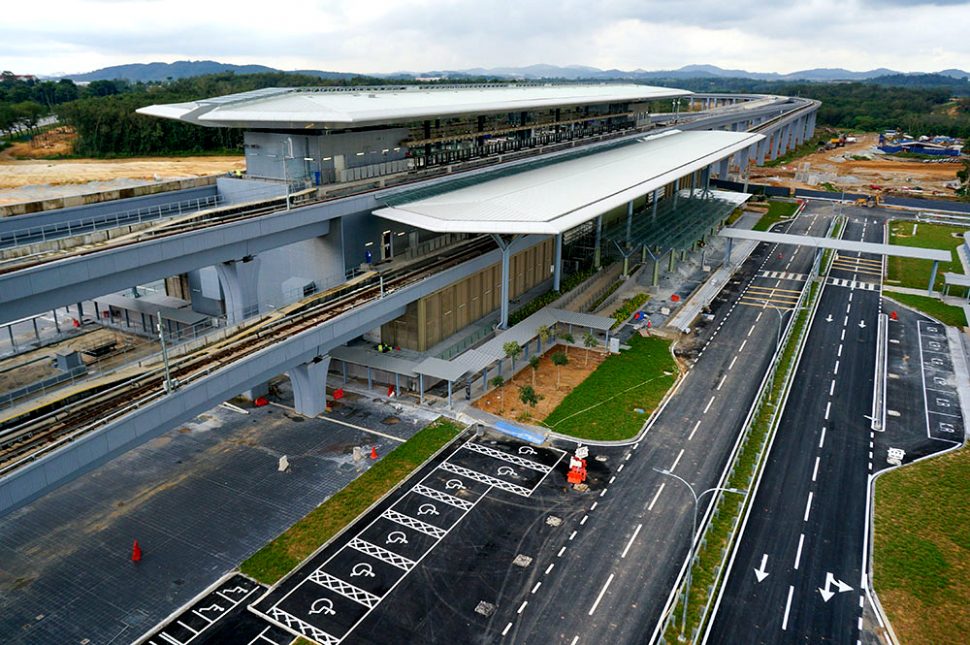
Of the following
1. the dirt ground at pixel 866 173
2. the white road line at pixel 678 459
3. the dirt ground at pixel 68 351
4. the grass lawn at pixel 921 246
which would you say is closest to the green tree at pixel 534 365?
the white road line at pixel 678 459

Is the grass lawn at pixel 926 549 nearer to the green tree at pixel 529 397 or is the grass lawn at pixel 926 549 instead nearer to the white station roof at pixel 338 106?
the green tree at pixel 529 397

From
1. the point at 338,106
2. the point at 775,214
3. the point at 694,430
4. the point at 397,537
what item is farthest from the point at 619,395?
the point at 775,214

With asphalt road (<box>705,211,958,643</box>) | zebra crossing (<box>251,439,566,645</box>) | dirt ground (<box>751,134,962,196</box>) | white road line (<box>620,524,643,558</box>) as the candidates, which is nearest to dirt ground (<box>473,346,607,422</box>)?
zebra crossing (<box>251,439,566,645</box>)

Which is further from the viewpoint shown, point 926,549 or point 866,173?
point 866,173

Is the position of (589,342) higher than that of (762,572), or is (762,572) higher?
(589,342)

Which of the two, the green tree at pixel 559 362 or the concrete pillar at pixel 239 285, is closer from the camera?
the concrete pillar at pixel 239 285

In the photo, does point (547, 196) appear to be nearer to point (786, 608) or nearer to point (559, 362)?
point (559, 362)
